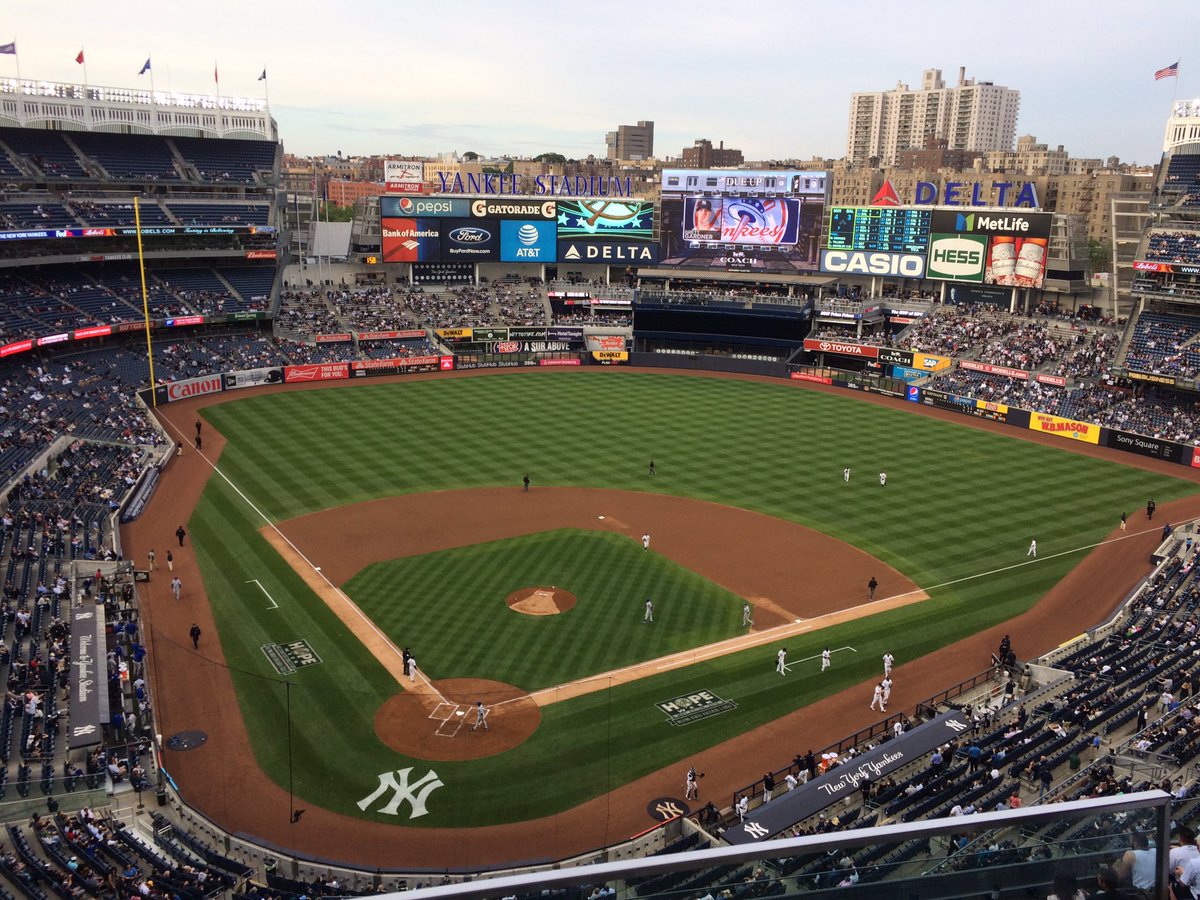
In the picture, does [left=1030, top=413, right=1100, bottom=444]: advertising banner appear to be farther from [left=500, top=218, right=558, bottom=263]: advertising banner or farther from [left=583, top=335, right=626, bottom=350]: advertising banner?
[left=500, top=218, right=558, bottom=263]: advertising banner

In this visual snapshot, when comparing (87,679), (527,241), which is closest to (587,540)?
(87,679)

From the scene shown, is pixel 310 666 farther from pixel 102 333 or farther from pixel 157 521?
pixel 102 333

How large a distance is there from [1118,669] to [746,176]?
66.9m

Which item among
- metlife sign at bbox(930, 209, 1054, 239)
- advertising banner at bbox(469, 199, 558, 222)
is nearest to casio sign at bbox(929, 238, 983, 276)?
metlife sign at bbox(930, 209, 1054, 239)

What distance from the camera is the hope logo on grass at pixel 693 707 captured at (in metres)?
26.2

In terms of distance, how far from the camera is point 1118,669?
87.8 ft

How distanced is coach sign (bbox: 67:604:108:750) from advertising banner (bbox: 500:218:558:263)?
65389 millimetres

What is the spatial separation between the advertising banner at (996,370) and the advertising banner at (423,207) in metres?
46.7

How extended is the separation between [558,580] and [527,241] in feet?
200

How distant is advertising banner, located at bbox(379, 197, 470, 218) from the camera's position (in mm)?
85312

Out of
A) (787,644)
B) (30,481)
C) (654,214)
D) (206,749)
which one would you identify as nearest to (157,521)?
(30,481)

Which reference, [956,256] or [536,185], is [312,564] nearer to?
[536,185]

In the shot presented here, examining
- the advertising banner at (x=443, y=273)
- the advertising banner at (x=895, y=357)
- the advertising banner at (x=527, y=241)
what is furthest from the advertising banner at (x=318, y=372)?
the advertising banner at (x=895, y=357)

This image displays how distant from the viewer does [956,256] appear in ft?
261
